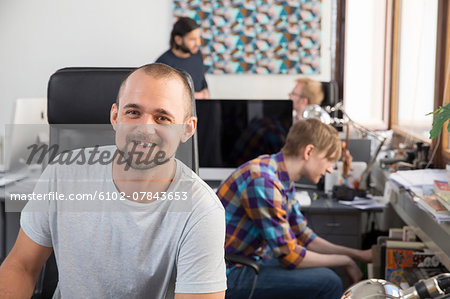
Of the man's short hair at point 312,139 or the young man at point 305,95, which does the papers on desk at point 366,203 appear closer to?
the man's short hair at point 312,139

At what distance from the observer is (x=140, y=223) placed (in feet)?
4.15

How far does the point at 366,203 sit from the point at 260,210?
0.82 m

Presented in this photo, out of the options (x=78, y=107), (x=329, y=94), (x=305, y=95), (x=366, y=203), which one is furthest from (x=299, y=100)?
(x=78, y=107)

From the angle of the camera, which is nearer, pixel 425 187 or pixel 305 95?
pixel 425 187

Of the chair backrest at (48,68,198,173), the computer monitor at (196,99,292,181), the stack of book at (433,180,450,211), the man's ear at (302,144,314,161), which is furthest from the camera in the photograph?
the computer monitor at (196,99,292,181)

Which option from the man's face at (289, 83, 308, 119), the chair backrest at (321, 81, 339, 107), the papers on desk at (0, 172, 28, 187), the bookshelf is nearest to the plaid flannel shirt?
the bookshelf

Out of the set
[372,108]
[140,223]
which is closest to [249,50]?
[372,108]

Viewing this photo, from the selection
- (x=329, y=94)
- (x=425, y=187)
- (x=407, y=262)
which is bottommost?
(x=407, y=262)

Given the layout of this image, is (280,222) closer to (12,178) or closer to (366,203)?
(366,203)

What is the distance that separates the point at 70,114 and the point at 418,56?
240 cm

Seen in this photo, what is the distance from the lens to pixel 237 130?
3078 mm

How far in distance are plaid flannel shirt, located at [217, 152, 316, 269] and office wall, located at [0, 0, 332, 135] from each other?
310 cm

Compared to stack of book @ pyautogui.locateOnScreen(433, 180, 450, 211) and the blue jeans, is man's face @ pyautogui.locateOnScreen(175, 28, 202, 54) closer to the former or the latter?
the blue jeans

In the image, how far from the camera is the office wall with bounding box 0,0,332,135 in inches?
210
